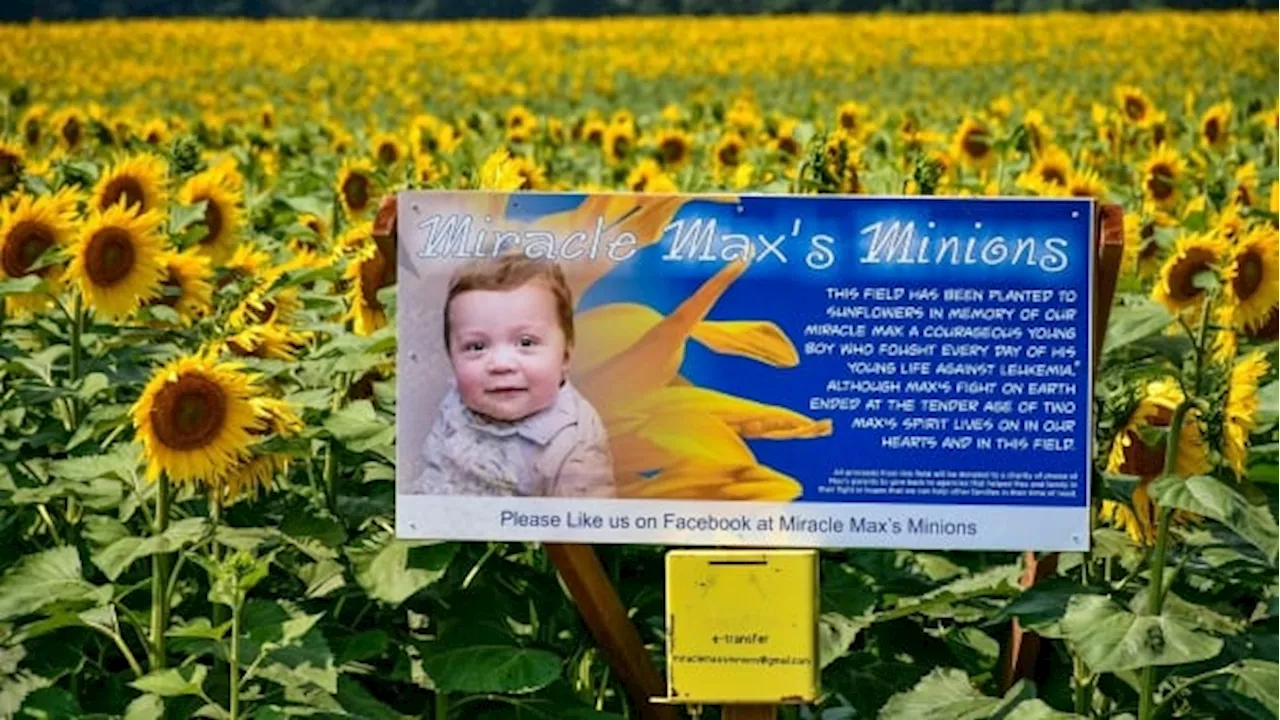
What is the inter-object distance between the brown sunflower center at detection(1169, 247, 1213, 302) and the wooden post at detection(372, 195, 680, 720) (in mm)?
1119

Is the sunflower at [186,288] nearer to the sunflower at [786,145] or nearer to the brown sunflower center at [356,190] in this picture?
the brown sunflower center at [356,190]

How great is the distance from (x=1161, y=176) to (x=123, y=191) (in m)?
2.60

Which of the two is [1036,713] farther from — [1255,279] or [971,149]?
[971,149]

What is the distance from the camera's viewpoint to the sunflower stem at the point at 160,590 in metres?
3.21

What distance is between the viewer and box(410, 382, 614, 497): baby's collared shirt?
10.2 feet

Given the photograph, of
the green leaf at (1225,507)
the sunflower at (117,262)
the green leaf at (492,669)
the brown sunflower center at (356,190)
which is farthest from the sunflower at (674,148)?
the green leaf at (1225,507)

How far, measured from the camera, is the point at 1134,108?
7.71m

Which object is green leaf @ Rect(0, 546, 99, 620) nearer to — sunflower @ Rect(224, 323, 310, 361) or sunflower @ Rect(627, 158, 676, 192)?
sunflower @ Rect(224, 323, 310, 361)

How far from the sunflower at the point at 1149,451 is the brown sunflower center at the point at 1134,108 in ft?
15.3

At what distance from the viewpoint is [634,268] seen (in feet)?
10.3

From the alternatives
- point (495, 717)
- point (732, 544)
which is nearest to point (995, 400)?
point (732, 544)

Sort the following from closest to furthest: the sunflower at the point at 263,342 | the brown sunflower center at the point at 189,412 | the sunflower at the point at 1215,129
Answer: the brown sunflower center at the point at 189,412 < the sunflower at the point at 263,342 < the sunflower at the point at 1215,129

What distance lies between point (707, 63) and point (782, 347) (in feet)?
71.1

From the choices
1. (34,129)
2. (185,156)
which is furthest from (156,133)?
(185,156)
